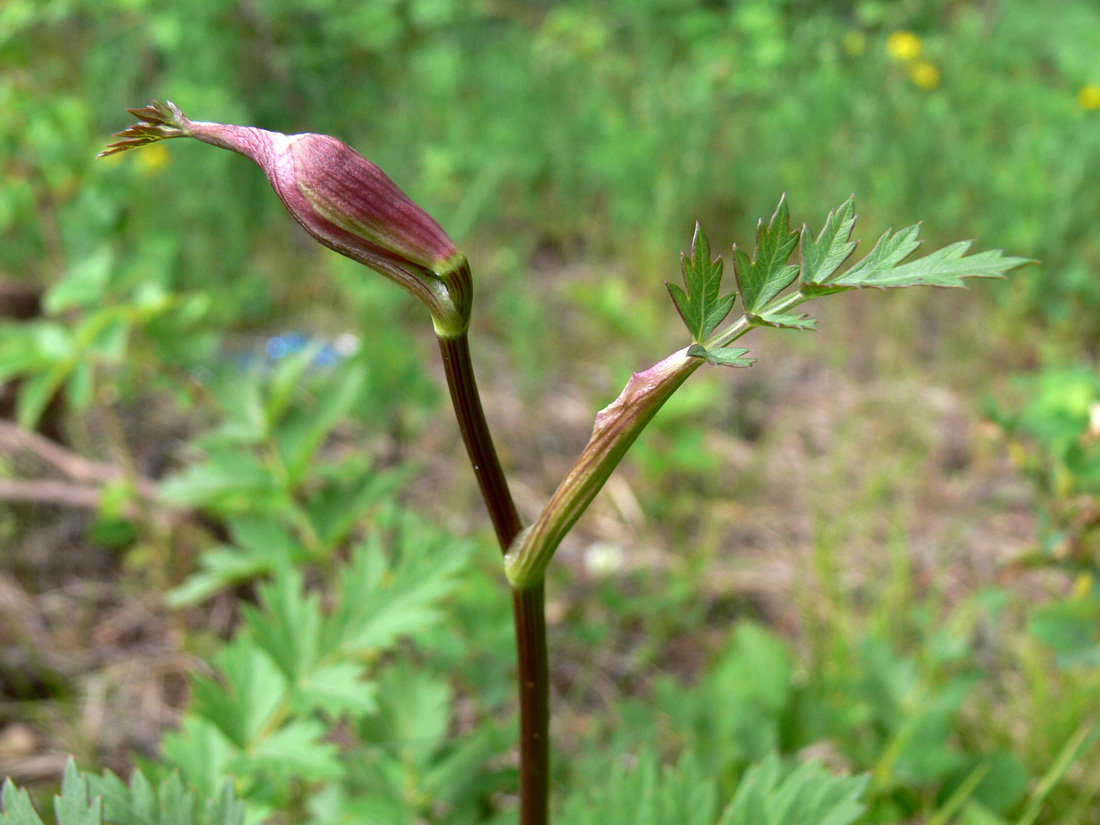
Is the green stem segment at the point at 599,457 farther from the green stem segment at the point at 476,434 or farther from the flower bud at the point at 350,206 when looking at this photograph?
the flower bud at the point at 350,206

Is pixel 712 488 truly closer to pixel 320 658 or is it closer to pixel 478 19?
pixel 320 658

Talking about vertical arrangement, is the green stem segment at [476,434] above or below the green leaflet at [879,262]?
below

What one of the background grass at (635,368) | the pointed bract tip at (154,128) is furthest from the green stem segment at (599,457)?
the background grass at (635,368)

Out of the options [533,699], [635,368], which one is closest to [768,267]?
[533,699]

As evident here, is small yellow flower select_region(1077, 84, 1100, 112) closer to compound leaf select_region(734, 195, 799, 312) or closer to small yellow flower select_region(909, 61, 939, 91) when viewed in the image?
small yellow flower select_region(909, 61, 939, 91)

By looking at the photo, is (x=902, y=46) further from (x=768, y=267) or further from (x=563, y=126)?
(x=768, y=267)

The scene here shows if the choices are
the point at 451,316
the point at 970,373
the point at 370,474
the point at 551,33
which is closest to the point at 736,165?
the point at 970,373

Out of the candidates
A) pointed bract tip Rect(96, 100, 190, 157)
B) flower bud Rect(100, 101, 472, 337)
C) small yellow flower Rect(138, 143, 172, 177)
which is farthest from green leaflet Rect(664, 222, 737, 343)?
small yellow flower Rect(138, 143, 172, 177)
